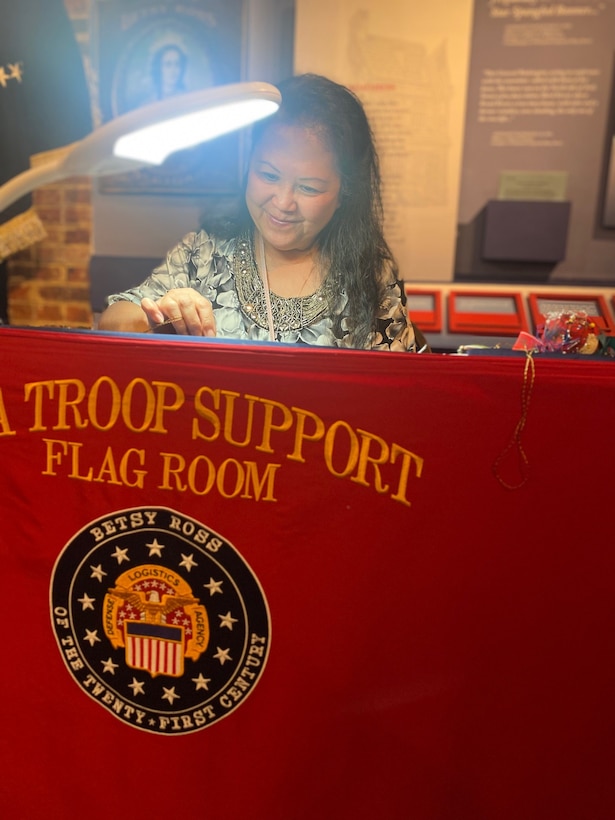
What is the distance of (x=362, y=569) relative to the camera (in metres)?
1.09

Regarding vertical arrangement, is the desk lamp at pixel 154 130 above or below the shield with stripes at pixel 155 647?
above

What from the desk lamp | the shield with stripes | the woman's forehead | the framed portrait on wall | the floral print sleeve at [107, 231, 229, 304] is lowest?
the shield with stripes

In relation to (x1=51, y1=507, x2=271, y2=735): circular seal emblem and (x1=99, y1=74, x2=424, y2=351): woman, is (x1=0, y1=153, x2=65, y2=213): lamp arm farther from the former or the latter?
(x1=51, y1=507, x2=271, y2=735): circular seal emblem

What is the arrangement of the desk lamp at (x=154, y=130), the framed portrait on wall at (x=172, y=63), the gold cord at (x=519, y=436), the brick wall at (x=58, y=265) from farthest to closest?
the brick wall at (x=58, y=265) → the framed portrait on wall at (x=172, y=63) → the gold cord at (x=519, y=436) → the desk lamp at (x=154, y=130)

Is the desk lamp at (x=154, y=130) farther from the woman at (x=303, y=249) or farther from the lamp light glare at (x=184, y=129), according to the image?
the woman at (x=303, y=249)

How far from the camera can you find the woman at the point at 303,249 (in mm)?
1357

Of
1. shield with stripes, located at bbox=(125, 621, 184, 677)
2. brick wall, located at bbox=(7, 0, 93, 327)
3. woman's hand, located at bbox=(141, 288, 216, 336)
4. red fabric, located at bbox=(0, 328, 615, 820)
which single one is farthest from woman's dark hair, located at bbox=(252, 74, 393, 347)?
brick wall, located at bbox=(7, 0, 93, 327)

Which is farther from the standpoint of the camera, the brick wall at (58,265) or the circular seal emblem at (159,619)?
the brick wall at (58,265)

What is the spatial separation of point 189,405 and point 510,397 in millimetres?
507

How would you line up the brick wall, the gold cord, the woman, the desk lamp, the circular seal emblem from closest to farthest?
the desk lamp < the gold cord < the circular seal emblem < the woman < the brick wall

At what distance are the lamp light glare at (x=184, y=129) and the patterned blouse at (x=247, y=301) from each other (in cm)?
47

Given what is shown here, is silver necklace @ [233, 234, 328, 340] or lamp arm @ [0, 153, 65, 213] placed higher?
lamp arm @ [0, 153, 65, 213]

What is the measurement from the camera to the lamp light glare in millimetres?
883

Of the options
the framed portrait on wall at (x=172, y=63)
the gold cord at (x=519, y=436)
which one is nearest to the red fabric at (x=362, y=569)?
the gold cord at (x=519, y=436)
